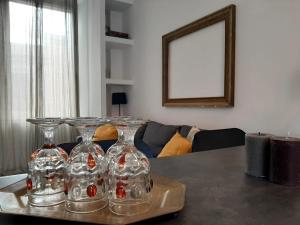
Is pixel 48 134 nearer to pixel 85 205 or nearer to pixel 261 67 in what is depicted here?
pixel 85 205

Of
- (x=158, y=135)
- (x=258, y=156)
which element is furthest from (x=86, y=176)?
(x=158, y=135)

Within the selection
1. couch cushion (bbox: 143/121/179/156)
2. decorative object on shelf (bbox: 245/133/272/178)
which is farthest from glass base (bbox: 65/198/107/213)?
couch cushion (bbox: 143/121/179/156)

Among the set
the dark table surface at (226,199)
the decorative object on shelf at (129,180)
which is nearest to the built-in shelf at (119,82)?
the dark table surface at (226,199)

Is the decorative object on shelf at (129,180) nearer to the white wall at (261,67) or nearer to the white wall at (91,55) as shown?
the white wall at (261,67)

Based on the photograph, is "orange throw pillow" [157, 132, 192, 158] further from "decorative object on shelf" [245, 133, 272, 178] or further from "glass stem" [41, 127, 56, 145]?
"glass stem" [41, 127, 56, 145]

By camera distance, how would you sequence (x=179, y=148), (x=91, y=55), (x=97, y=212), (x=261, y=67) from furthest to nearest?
(x=91, y=55) → (x=261, y=67) → (x=179, y=148) → (x=97, y=212)

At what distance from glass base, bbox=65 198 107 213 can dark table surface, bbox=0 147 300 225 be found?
4 cm

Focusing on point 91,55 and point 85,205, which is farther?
point 91,55

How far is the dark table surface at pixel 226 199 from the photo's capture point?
481 mm

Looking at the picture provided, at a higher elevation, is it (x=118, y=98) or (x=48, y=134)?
(x=118, y=98)

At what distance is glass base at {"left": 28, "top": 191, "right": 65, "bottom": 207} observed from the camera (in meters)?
0.53

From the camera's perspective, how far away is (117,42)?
4.27m

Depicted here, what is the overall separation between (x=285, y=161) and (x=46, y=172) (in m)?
0.64

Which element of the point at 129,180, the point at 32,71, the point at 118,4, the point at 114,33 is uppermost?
the point at 118,4
